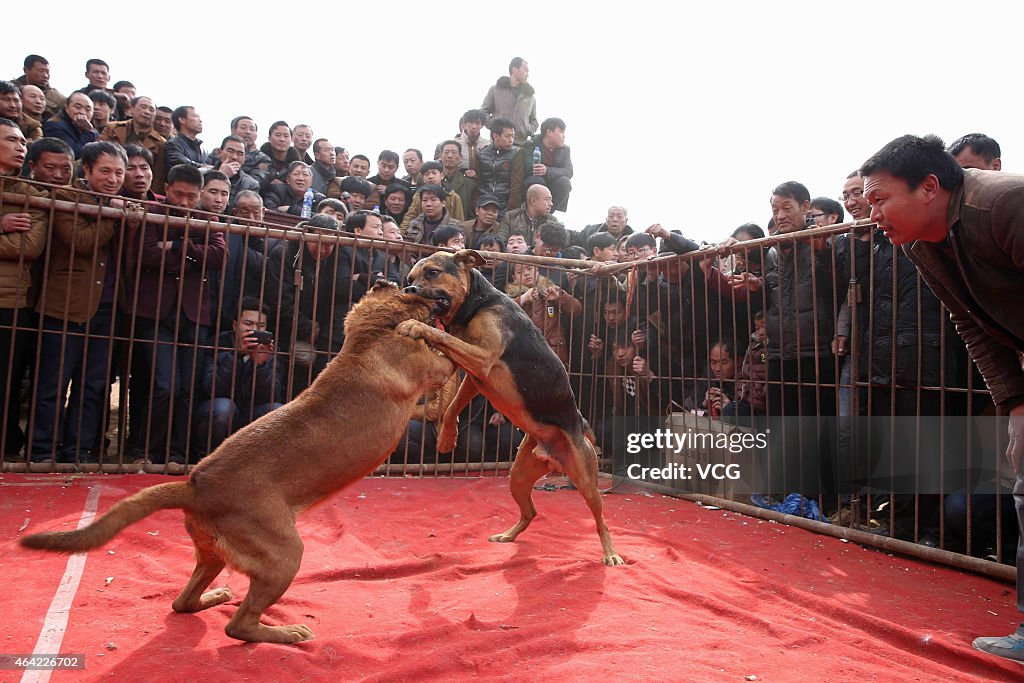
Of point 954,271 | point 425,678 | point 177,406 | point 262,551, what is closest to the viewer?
point 425,678

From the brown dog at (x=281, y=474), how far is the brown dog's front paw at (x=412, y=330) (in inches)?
1.4

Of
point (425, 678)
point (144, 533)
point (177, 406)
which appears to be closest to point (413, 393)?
point (425, 678)

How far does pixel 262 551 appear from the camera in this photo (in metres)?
2.98

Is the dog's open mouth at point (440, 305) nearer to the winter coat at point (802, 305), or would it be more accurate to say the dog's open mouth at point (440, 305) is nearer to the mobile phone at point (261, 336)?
the mobile phone at point (261, 336)

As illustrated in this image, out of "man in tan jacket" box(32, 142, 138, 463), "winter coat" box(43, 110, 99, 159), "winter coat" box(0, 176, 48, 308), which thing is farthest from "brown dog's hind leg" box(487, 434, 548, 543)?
"winter coat" box(43, 110, 99, 159)

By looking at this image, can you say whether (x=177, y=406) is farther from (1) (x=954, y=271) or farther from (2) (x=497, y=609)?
(1) (x=954, y=271)

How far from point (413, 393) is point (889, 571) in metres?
3.74

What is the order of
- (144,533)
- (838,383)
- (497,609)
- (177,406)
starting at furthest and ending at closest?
(177,406), (838,383), (144,533), (497,609)

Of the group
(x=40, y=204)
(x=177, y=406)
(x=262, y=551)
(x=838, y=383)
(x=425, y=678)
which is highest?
(x=40, y=204)

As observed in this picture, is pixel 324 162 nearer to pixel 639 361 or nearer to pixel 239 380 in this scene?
pixel 239 380

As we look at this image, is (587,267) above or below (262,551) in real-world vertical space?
above

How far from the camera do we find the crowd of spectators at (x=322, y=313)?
5520 millimetres

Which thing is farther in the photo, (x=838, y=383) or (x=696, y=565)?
(x=838, y=383)

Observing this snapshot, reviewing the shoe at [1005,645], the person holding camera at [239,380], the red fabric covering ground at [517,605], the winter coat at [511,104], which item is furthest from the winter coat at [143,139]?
the shoe at [1005,645]
